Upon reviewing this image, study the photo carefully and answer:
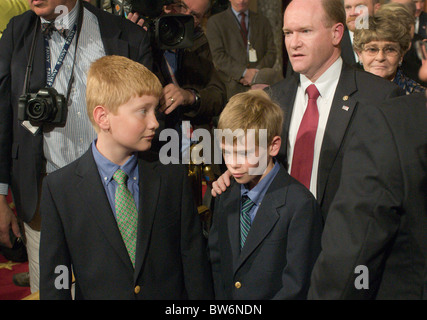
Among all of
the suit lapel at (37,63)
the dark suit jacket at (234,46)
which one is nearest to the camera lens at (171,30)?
the suit lapel at (37,63)

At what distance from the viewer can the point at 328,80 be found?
6.39 feet

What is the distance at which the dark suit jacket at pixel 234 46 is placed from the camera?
449cm

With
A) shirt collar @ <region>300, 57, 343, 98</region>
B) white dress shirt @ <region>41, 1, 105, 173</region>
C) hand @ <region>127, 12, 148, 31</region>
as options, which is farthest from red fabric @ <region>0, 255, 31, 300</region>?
shirt collar @ <region>300, 57, 343, 98</region>

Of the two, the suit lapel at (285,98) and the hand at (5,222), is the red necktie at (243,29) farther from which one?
Result: the hand at (5,222)

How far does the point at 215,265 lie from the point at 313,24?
3.39 feet

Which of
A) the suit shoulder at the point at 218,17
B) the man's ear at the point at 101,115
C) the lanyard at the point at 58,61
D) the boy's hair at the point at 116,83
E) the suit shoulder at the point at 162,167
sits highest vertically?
the suit shoulder at the point at 218,17

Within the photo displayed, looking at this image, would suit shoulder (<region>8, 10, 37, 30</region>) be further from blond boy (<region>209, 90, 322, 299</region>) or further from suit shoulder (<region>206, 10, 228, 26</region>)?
suit shoulder (<region>206, 10, 228, 26</region>)

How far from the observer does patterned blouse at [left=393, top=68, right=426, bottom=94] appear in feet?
7.42

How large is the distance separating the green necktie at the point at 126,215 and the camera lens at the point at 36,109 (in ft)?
1.55

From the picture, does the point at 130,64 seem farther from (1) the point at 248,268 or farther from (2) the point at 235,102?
(1) the point at 248,268

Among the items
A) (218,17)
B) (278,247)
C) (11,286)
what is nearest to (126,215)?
(278,247)

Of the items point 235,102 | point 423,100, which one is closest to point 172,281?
point 235,102

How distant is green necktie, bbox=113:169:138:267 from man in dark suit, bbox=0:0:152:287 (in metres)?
0.49

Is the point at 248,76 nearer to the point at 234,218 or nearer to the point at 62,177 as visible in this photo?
the point at 234,218
